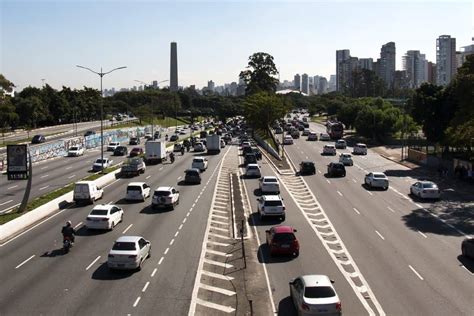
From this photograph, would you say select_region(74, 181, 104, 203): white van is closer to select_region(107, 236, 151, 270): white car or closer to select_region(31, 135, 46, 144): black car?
select_region(107, 236, 151, 270): white car

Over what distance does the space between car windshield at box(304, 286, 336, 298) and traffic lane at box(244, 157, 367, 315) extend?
152 centimetres

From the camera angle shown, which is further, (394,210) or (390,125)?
(390,125)

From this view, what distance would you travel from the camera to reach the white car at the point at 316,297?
16.5 metres

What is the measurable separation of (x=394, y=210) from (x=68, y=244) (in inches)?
832

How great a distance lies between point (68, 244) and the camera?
2641 centimetres

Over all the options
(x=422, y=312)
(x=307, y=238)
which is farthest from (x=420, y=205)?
(x=422, y=312)

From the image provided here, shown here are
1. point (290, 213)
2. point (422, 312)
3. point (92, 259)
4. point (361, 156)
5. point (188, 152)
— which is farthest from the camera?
point (188, 152)

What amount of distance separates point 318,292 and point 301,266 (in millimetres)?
6584

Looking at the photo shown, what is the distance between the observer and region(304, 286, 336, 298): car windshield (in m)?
16.9

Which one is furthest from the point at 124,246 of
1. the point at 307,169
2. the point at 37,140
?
the point at 37,140

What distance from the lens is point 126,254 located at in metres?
22.5

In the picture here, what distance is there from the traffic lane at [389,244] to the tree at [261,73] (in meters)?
105

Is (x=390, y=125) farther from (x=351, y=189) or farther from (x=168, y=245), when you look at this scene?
(x=168, y=245)

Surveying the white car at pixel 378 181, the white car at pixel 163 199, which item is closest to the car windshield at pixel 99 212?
the white car at pixel 163 199
